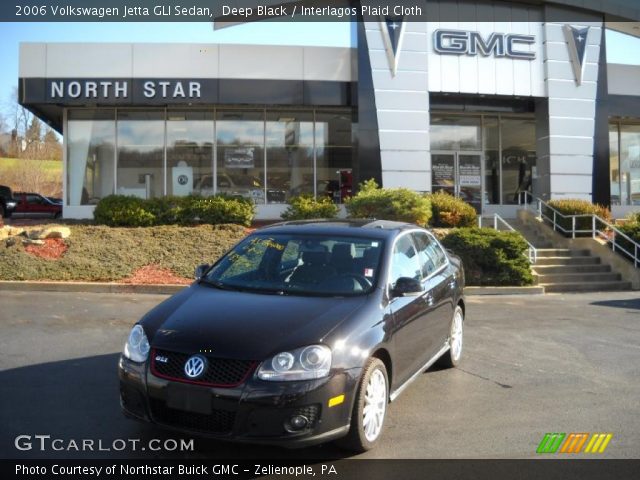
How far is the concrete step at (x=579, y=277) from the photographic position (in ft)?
45.0

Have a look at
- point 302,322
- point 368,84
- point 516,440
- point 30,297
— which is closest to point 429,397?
point 516,440

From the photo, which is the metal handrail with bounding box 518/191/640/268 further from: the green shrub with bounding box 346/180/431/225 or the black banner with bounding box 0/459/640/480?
the black banner with bounding box 0/459/640/480

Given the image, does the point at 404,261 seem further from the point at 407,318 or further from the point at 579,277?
the point at 579,277

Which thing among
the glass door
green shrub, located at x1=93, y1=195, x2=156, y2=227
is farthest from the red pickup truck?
the glass door

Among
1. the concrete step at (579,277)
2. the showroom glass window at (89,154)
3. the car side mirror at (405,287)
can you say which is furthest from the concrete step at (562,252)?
the showroom glass window at (89,154)

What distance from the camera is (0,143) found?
2520 inches

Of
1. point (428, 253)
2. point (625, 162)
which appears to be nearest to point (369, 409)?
point (428, 253)

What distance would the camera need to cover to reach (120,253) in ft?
41.5

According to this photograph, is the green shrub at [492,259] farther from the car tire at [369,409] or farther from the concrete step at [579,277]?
the car tire at [369,409]

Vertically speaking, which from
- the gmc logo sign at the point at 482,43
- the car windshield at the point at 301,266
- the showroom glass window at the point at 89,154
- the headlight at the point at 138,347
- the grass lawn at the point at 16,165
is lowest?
the headlight at the point at 138,347

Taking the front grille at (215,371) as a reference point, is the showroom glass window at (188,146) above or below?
above

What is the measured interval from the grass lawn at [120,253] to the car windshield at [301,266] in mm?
7093

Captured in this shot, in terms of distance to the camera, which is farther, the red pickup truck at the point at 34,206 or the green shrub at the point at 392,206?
the red pickup truck at the point at 34,206

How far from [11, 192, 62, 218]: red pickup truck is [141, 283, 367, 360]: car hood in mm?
25537
